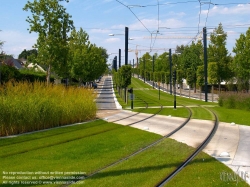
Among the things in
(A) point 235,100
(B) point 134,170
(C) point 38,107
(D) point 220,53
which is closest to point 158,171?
(B) point 134,170

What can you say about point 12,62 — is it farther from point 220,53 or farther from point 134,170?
point 134,170

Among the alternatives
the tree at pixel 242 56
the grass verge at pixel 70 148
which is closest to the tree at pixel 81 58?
the tree at pixel 242 56

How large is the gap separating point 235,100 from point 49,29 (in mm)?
16070

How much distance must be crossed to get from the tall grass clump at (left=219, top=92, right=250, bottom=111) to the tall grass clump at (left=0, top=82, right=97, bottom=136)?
12177 millimetres

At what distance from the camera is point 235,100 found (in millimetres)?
29156

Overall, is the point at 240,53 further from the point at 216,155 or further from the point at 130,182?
the point at 130,182

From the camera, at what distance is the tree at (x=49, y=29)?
97.3ft

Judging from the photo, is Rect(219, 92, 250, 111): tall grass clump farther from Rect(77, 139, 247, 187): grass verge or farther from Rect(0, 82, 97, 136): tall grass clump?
Rect(77, 139, 247, 187): grass verge

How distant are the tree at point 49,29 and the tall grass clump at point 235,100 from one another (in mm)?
13850

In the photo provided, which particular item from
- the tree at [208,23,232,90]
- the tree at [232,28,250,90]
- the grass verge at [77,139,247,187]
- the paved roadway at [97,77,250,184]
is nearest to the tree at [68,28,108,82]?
the tree at [208,23,232,90]

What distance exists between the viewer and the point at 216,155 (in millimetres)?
10664

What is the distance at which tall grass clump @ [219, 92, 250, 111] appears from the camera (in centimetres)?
2758

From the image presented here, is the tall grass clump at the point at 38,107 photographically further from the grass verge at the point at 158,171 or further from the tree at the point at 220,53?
the tree at the point at 220,53

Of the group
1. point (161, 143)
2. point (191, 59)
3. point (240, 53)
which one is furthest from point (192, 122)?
point (191, 59)
